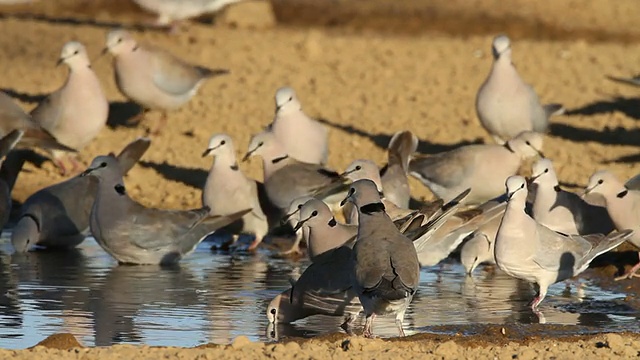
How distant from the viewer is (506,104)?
12.5 metres

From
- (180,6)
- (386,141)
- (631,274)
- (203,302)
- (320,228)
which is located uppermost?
(180,6)

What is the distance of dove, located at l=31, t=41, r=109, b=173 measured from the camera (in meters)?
12.4

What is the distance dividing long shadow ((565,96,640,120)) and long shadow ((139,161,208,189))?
165 inches

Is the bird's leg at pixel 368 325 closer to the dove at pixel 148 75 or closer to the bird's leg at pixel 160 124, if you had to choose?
the dove at pixel 148 75

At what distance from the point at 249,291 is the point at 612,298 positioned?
7.33ft

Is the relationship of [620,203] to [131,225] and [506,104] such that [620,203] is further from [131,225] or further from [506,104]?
[131,225]

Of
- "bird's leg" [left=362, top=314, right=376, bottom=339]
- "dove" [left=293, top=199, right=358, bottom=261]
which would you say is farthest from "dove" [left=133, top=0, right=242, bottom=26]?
"bird's leg" [left=362, top=314, right=376, bottom=339]

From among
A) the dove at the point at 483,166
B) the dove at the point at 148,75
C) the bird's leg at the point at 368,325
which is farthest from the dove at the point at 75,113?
the bird's leg at the point at 368,325

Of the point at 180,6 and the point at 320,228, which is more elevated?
the point at 180,6

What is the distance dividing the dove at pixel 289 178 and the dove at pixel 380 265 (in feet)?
9.50

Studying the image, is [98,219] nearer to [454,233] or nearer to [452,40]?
[454,233]

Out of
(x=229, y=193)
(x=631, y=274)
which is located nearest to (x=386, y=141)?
(x=229, y=193)

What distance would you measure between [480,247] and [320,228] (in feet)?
5.90

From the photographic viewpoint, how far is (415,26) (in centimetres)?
2039
